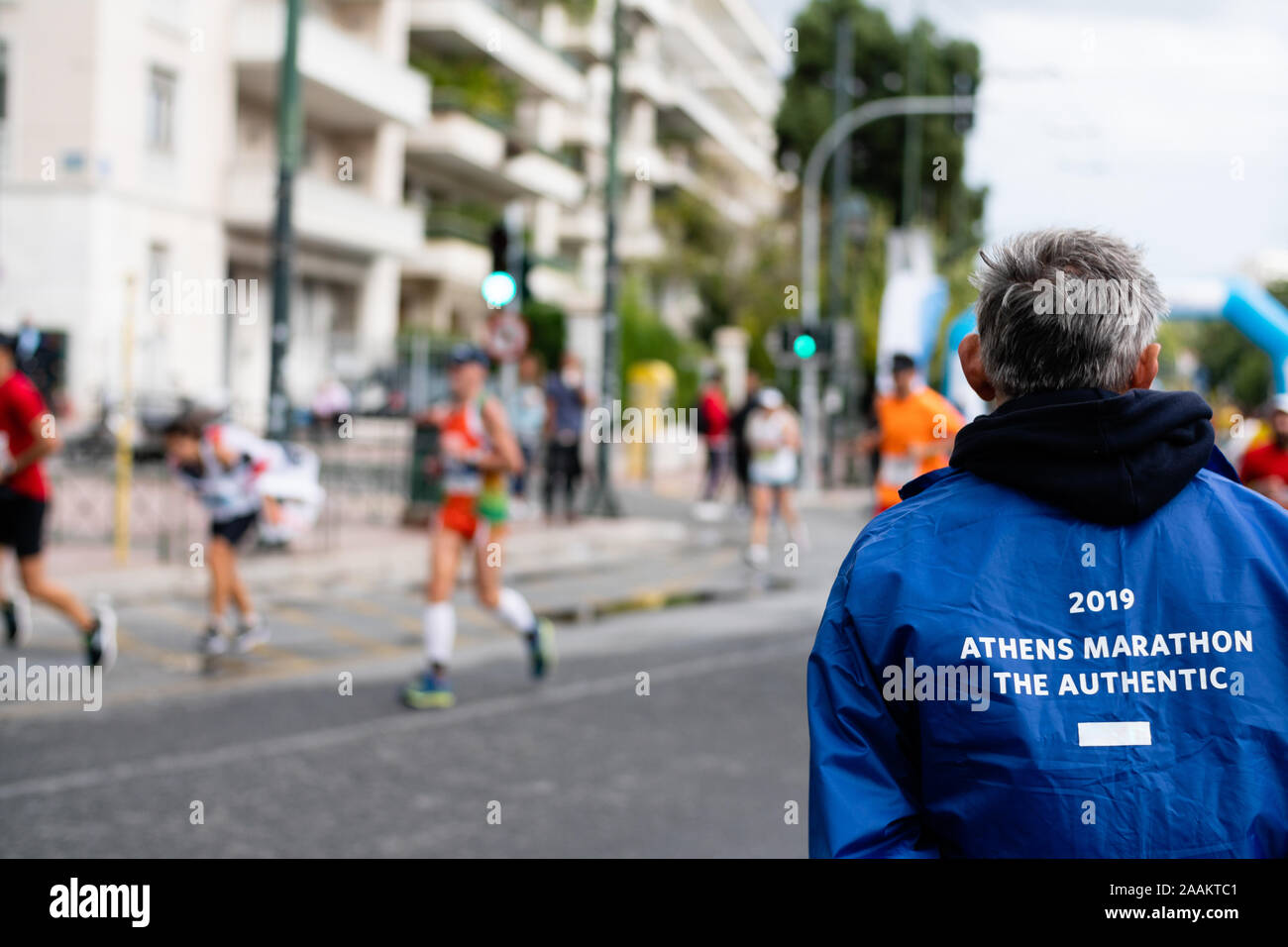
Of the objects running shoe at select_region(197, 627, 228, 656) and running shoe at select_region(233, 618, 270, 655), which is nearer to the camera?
running shoe at select_region(197, 627, 228, 656)

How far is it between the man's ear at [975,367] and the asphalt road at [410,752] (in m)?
3.36

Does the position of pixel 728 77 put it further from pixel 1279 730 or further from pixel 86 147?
pixel 1279 730

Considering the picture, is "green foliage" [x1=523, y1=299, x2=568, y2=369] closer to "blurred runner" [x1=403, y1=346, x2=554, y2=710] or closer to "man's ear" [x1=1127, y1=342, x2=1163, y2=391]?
"blurred runner" [x1=403, y1=346, x2=554, y2=710]

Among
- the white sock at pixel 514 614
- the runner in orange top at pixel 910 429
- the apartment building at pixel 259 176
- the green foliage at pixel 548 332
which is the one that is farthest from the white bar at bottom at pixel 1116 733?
the green foliage at pixel 548 332

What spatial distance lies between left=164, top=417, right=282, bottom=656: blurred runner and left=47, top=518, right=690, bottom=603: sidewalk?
2513 mm

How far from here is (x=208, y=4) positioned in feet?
86.2

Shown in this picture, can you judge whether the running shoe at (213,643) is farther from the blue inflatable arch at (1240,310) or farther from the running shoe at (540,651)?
the blue inflatable arch at (1240,310)

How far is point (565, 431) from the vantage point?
60.7 feet

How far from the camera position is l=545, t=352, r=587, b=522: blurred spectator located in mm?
18516

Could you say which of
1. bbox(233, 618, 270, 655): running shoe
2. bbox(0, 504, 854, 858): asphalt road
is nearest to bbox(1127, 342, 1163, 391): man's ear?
bbox(0, 504, 854, 858): asphalt road

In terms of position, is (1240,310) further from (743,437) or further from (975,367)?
(975,367)

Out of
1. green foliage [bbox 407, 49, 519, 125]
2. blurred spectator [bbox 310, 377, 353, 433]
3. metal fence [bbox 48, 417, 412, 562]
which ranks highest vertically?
green foliage [bbox 407, 49, 519, 125]

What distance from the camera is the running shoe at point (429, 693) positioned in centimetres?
763
